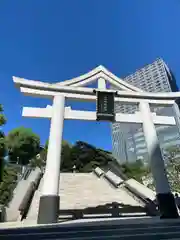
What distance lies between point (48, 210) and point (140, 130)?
50.4 meters

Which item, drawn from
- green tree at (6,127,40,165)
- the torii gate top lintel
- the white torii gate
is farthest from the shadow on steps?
green tree at (6,127,40,165)

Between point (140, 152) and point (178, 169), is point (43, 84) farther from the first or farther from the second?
point (140, 152)

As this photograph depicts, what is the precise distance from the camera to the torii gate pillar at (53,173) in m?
6.82

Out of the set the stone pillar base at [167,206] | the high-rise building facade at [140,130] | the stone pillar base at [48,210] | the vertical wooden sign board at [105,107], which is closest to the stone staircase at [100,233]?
the stone pillar base at [48,210]

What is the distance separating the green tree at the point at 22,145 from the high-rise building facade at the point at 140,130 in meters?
21.1

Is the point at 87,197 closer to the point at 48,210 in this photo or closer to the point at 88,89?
the point at 48,210

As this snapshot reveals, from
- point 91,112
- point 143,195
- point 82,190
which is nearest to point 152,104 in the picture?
point 91,112

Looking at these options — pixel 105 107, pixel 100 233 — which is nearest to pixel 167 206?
Result: pixel 100 233

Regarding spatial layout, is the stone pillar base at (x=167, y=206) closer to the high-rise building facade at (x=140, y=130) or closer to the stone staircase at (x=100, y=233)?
the stone staircase at (x=100, y=233)

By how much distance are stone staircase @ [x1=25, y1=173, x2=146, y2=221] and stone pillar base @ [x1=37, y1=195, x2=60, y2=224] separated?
1300 mm

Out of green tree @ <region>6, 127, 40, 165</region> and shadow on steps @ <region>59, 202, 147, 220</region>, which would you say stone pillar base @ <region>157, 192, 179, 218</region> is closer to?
shadow on steps @ <region>59, 202, 147, 220</region>

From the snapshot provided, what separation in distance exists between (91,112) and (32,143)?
24052mm

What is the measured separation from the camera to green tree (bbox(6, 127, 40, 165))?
100 ft

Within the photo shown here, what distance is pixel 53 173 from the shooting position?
748 centimetres
